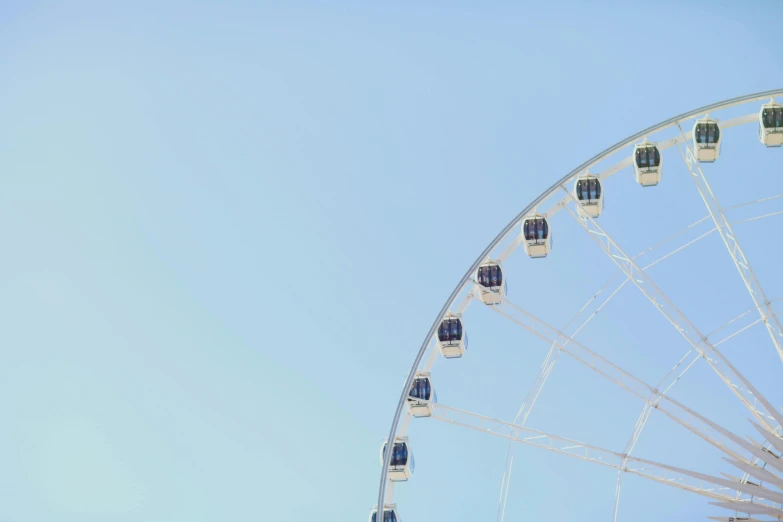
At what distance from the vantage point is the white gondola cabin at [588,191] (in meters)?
34.0

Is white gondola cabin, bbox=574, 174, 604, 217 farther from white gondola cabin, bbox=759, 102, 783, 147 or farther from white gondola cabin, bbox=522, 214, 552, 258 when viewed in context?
white gondola cabin, bbox=759, 102, 783, 147

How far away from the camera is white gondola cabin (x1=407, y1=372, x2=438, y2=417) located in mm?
33188

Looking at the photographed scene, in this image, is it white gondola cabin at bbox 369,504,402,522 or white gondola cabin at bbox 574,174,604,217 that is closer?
white gondola cabin at bbox 369,504,402,522

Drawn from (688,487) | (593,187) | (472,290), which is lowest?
(688,487)

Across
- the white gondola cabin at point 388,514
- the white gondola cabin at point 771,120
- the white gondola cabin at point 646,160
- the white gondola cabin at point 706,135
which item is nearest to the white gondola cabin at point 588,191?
the white gondola cabin at point 646,160

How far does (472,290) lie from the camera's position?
3459cm

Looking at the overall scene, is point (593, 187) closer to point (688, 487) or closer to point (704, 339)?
point (704, 339)

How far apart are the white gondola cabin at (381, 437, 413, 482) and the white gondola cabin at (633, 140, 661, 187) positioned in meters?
10.4

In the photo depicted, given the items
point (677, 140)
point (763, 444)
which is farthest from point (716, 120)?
point (763, 444)

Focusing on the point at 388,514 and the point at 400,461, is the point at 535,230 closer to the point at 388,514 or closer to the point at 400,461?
the point at 400,461

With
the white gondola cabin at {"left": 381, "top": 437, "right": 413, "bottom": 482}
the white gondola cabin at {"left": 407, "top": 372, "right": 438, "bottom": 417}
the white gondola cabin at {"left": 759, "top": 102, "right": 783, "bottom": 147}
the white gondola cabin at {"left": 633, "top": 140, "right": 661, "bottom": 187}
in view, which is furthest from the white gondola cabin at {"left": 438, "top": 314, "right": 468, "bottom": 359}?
the white gondola cabin at {"left": 759, "top": 102, "right": 783, "bottom": 147}

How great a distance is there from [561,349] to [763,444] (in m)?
6.28

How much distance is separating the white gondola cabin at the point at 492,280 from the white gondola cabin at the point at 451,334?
1.12 m

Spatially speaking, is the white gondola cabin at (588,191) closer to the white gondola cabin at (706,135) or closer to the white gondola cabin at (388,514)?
the white gondola cabin at (706,135)
